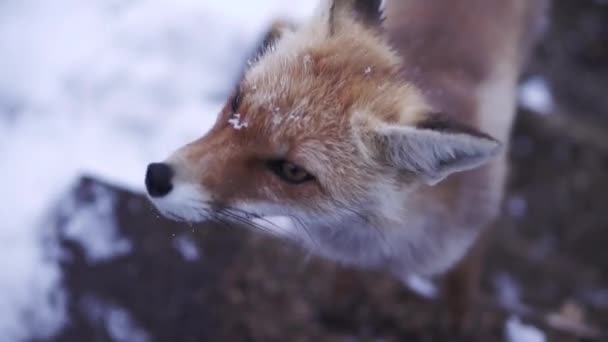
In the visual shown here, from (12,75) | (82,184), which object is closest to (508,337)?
(82,184)

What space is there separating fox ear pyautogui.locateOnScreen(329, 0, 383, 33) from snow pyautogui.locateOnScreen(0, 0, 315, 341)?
121cm

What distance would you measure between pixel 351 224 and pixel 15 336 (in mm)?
1353

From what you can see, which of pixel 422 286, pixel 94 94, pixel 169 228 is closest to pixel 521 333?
pixel 422 286

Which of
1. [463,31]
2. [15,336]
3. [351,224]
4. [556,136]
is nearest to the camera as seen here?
[351,224]

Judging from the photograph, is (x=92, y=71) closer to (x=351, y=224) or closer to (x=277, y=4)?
(x=277, y=4)

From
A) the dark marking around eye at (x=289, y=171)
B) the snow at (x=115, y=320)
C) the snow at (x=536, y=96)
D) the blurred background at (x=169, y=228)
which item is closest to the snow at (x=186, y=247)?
the blurred background at (x=169, y=228)

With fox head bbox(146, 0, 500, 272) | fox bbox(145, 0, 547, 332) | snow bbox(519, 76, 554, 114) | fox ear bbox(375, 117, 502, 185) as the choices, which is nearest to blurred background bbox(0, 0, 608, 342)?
snow bbox(519, 76, 554, 114)

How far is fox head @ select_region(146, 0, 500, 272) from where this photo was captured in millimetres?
1489

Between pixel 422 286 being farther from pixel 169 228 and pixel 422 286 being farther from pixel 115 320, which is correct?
pixel 115 320

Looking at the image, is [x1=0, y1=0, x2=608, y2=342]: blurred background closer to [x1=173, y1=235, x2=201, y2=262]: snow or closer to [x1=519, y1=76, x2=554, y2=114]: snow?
[x1=173, y1=235, x2=201, y2=262]: snow

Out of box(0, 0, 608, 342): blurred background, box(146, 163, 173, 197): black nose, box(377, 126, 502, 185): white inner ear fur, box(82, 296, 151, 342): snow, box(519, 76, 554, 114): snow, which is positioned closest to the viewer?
box(377, 126, 502, 185): white inner ear fur

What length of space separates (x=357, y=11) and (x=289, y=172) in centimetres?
64

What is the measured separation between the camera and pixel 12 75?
2775 mm

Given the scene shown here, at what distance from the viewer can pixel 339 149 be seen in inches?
62.0
